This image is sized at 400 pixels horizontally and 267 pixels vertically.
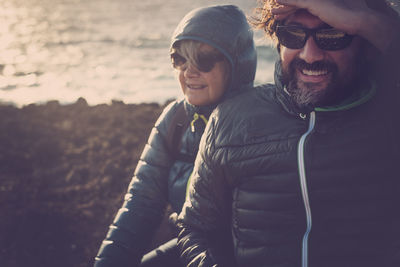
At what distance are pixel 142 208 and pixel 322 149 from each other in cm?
168

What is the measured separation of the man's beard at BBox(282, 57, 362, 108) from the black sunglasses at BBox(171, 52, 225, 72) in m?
1.07

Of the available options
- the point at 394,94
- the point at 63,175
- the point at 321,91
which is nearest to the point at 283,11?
the point at 321,91

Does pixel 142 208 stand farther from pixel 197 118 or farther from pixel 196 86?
pixel 196 86

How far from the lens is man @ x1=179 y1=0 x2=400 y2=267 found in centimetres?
190

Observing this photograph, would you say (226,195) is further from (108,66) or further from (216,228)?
(108,66)

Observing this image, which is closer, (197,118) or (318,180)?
(318,180)

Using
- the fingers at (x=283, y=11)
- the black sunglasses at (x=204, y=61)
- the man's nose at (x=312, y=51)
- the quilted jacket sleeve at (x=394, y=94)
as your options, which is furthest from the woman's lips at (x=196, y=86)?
the quilted jacket sleeve at (x=394, y=94)

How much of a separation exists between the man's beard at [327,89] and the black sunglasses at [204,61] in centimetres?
107

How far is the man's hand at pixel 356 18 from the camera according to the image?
1816mm

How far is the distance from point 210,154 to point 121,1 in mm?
48483

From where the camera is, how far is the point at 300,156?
1924mm

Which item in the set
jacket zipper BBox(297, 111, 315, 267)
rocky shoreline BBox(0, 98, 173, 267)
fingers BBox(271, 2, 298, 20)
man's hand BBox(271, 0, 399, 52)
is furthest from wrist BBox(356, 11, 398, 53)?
rocky shoreline BBox(0, 98, 173, 267)

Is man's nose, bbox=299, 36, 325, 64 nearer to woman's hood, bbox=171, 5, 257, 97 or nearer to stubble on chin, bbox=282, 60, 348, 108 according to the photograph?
stubble on chin, bbox=282, 60, 348, 108

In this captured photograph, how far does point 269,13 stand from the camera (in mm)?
2393
